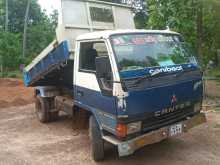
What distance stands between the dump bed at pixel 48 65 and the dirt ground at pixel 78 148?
1.19 meters

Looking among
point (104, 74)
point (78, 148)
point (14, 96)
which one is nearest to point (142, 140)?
point (104, 74)

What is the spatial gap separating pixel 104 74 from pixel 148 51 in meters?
0.89

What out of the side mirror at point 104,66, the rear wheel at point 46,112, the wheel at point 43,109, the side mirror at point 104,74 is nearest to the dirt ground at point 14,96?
the wheel at point 43,109

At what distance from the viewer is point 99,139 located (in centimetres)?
578

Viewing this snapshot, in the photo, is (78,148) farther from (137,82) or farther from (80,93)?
(137,82)

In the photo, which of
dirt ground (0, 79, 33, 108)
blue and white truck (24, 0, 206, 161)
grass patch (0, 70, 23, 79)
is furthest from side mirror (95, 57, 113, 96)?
grass patch (0, 70, 23, 79)

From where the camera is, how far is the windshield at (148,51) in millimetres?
5336

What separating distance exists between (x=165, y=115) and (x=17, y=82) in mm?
12531

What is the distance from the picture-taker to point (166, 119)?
219 inches

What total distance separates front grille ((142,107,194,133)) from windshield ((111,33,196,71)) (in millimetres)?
841

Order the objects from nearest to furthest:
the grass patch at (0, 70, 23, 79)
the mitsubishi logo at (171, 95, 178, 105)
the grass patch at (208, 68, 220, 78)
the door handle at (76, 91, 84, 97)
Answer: the mitsubishi logo at (171, 95, 178, 105) < the door handle at (76, 91, 84, 97) < the grass patch at (208, 68, 220, 78) < the grass patch at (0, 70, 23, 79)

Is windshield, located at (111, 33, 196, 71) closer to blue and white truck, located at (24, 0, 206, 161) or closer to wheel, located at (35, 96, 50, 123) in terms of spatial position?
blue and white truck, located at (24, 0, 206, 161)

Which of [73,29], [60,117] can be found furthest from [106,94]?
[60,117]

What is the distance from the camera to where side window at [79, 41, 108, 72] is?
19.1 feet
